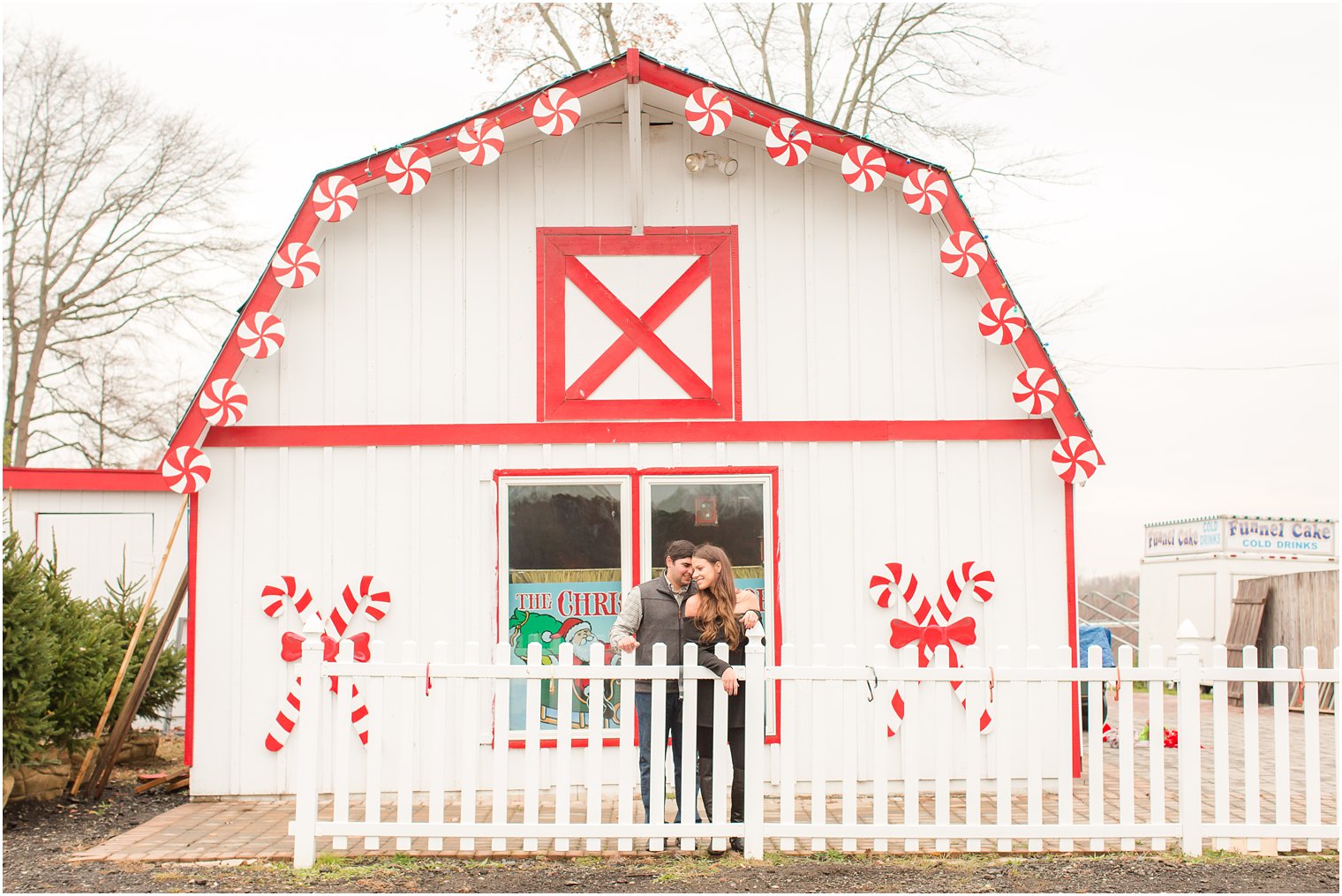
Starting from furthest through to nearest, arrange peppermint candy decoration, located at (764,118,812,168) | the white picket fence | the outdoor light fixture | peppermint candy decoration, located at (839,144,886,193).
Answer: the outdoor light fixture < peppermint candy decoration, located at (839,144,886,193) < peppermint candy decoration, located at (764,118,812,168) < the white picket fence

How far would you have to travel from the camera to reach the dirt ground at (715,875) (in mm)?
6414

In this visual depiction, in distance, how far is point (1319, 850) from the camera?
24.1 ft

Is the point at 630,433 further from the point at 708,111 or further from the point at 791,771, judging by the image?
the point at 791,771

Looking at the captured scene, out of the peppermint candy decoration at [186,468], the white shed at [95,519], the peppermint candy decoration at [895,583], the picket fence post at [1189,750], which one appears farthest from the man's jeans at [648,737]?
the white shed at [95,519]

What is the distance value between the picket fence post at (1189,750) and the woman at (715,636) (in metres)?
2.44

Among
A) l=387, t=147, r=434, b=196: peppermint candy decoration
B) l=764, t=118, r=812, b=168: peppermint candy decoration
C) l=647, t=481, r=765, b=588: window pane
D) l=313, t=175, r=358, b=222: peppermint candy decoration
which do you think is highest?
l=764, t=118, r=812, b=168: peppermint candy decoration

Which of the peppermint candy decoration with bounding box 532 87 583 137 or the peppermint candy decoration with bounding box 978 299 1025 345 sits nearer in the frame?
the peppermint candy decoration with bounding box 532 87 583 137

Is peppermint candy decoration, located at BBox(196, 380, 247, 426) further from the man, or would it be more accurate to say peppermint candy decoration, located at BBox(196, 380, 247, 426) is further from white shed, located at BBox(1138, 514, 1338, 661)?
white shed, located at BBox(1138, 514, 1338, 661)

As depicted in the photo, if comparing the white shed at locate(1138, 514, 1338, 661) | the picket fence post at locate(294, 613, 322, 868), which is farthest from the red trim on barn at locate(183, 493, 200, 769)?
the white shed at locate(1138, 514, 1338, 661)

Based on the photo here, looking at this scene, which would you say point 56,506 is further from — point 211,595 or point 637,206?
point 637,206

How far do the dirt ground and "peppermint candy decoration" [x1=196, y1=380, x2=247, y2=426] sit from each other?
2963 mm

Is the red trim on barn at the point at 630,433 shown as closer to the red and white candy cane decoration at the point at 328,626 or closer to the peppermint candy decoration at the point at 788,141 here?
the red and white candy cane decoration at the point at 328,626

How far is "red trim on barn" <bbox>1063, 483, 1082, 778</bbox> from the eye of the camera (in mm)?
8922

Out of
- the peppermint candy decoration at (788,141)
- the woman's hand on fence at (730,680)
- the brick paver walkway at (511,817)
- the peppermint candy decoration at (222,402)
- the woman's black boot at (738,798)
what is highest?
the peppermint candy decoration at (788,141)
